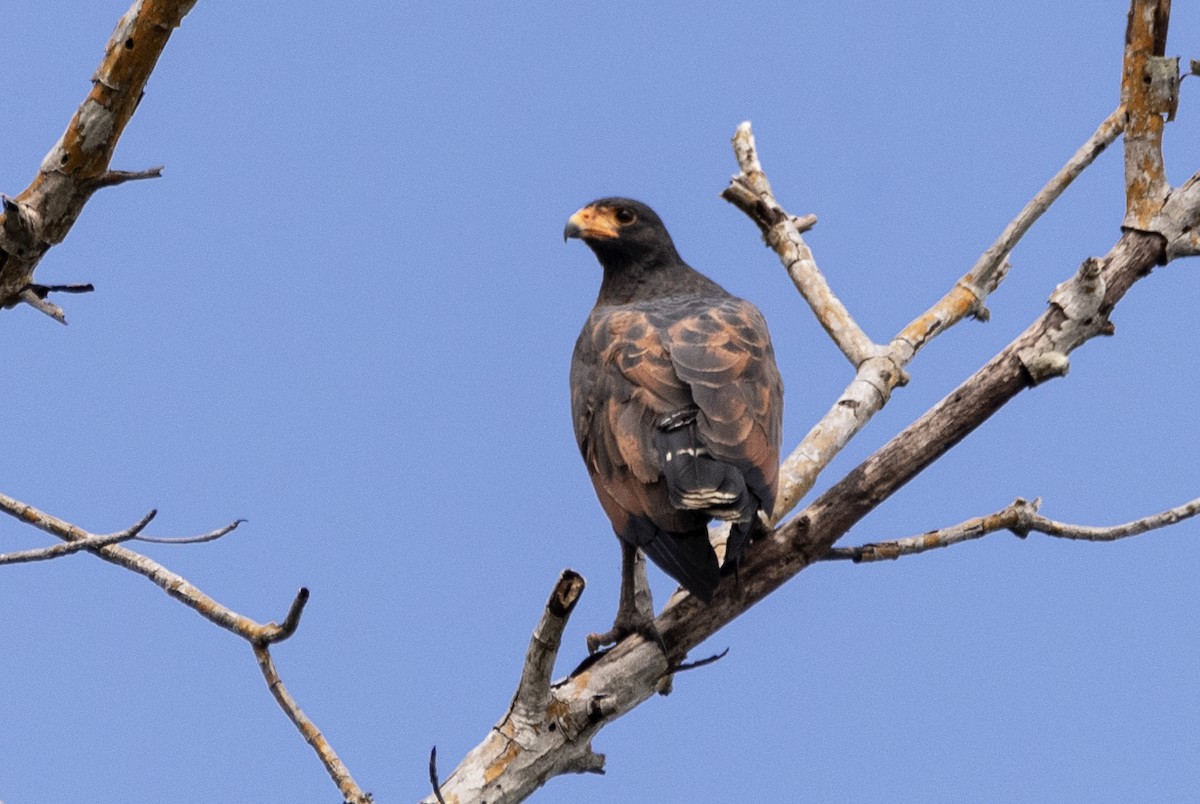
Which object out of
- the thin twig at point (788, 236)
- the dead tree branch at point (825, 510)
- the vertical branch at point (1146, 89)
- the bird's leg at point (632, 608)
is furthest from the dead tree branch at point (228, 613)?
the vertical branch at point (1146, 89)

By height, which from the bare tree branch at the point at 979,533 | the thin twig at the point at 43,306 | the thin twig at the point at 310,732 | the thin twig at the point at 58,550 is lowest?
the thin twig at the point at 310,732

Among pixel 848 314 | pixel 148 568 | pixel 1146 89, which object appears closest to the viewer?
pixel 148 568

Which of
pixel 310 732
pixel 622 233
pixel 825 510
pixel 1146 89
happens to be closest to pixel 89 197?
pixel 310 732

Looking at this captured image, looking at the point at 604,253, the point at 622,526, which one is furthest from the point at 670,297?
the point at 622,526

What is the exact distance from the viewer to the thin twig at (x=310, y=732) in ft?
15.6

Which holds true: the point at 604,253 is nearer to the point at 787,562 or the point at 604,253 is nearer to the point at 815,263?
the point at 815,263

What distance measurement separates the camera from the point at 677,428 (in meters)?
5.49

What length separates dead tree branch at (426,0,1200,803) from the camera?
16.7ft

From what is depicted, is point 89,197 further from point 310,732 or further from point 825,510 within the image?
point 825,510

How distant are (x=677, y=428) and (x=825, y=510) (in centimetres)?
67

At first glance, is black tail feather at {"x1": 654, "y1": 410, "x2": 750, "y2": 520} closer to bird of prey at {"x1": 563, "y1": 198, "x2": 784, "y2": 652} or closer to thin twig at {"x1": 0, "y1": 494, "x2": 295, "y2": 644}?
bird of prey at {"x1": 563, "y1": 198, "x2": 784, "y2": 652}

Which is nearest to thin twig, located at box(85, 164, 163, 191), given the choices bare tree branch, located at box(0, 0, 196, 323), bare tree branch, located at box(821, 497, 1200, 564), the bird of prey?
bare tree branch, located at box(0, 0, 196, 323)

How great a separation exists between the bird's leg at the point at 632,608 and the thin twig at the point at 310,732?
47.6 inches

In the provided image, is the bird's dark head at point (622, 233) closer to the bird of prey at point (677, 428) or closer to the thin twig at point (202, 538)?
the bird of prey at point (677, 428)
